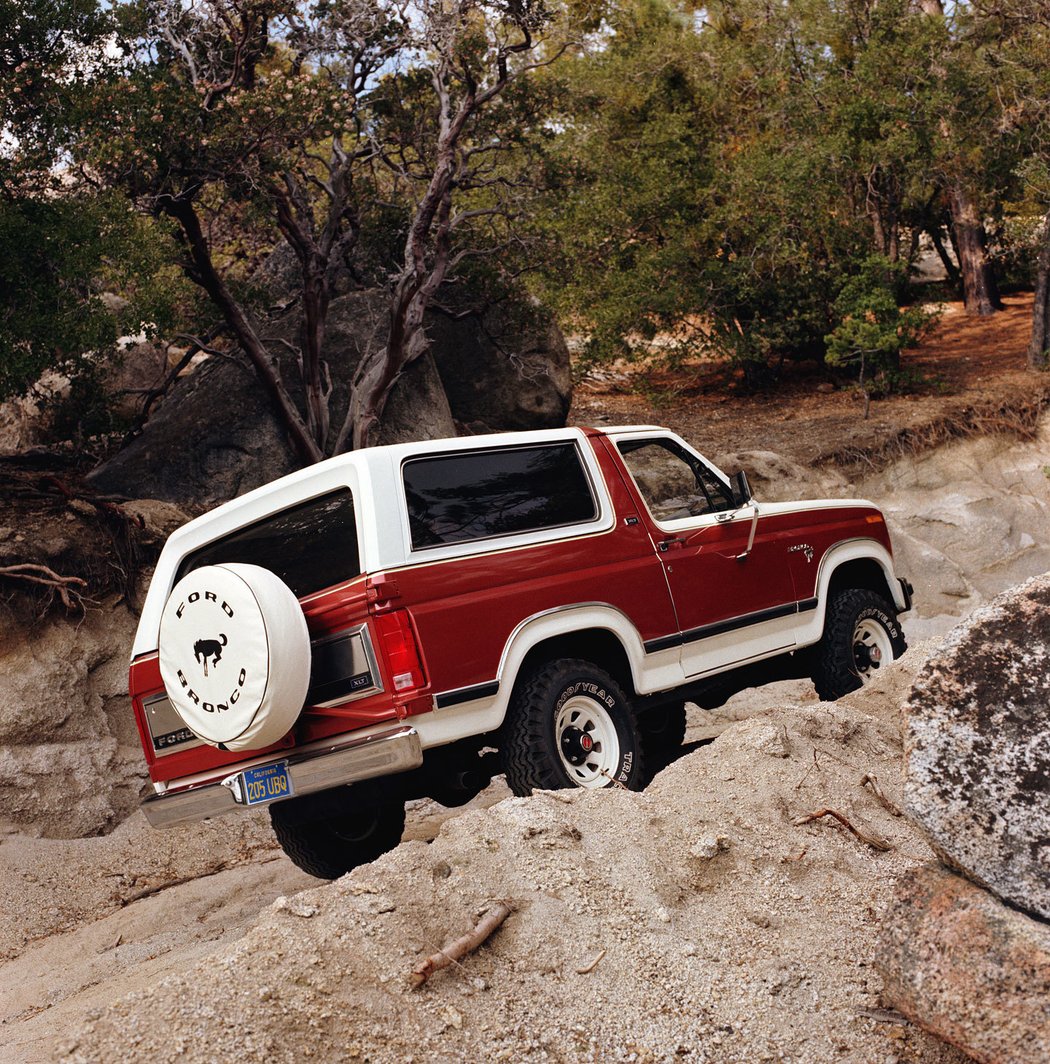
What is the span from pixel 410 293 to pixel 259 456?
2.49 meters

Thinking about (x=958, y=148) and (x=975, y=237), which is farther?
(x=975, y=237)

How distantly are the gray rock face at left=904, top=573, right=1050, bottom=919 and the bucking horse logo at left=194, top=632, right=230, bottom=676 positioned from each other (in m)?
2.94

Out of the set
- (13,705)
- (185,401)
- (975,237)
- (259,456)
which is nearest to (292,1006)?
(13,705)

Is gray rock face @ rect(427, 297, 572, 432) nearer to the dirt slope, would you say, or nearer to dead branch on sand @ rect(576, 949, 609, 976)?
the dirt slope

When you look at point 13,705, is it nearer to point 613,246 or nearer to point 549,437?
point 549,437

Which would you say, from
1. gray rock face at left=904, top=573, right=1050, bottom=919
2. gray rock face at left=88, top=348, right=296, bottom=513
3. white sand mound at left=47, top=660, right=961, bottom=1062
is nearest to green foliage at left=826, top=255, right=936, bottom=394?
gray rock face at left=88, top=348, right=296, bottom=513

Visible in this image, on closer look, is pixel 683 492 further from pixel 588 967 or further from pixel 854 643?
pixel 588 967

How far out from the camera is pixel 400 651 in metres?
5.05

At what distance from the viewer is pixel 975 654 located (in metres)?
3.30

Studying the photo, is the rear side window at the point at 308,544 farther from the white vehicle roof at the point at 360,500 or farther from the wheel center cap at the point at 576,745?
the wheel center cap at the point at 576,745

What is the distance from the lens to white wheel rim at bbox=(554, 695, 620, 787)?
568 cm

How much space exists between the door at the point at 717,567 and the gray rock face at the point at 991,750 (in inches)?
124

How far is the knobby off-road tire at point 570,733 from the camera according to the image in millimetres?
5465

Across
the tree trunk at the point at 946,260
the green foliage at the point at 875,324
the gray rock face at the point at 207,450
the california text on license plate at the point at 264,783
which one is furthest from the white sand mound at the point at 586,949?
the tree trunk at the point at 946,260
